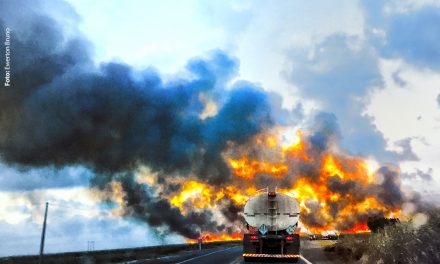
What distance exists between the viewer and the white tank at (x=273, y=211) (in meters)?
25.0

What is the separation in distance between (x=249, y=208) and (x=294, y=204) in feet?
7.84

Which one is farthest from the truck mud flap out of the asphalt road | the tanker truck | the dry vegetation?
the dry vegetation

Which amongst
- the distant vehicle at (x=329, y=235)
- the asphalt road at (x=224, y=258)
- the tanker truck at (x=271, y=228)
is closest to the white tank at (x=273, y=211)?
the tanker truck at (x=271, y=228)

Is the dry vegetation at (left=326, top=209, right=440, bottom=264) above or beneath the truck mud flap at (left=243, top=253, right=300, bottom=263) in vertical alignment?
above

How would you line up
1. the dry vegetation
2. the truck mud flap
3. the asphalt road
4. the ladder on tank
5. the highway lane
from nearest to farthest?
1. the dry vegetation
2. the truck mud flap
3. the ladder on tank
4. the highway lane
5. the asphalt road

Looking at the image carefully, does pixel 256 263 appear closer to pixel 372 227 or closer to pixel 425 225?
pixel 425 225

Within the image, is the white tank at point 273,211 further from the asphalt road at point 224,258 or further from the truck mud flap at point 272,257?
the asphalt road at point 224,258

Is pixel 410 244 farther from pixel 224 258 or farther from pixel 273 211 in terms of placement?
pixel 224 258

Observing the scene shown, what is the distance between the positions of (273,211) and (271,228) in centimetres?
88

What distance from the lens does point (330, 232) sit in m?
67.6

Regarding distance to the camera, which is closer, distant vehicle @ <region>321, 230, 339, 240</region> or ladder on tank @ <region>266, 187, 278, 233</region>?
ladder on tank @ <region>266, 187, 278, 233</region>

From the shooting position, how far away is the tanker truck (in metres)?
24.1

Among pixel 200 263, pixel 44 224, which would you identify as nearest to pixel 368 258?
pixel 200 263

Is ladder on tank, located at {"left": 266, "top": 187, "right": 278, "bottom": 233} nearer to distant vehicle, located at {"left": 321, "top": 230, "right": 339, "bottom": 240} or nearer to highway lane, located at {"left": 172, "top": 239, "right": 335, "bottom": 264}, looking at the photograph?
highway lane, located at {"left": 172, "top": 239, "right": 335, "bottom": 264}
